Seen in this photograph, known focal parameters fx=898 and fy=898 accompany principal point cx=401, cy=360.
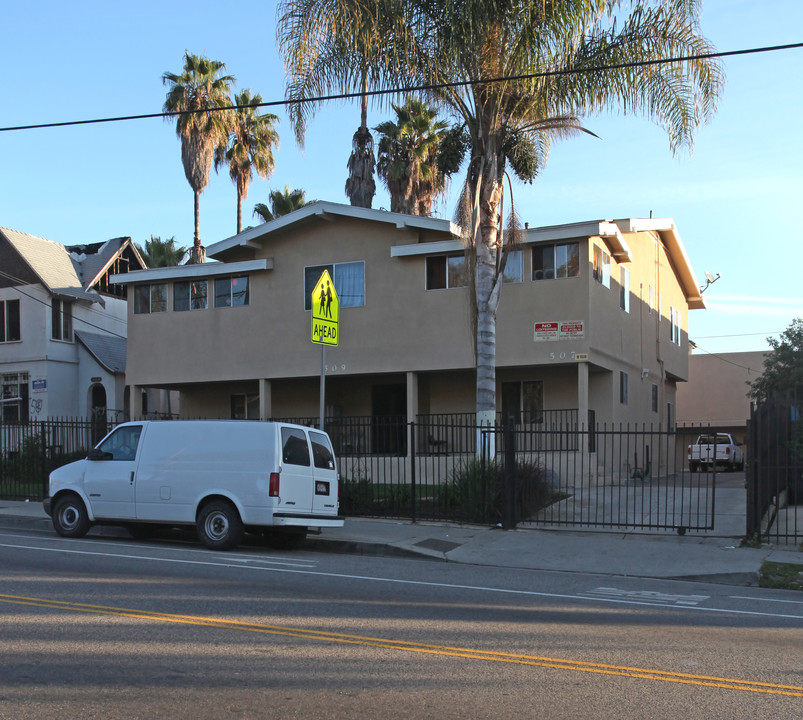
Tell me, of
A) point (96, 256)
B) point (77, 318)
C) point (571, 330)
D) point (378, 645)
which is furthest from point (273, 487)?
point (96, 256)

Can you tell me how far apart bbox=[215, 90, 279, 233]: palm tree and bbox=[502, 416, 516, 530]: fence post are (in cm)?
2840

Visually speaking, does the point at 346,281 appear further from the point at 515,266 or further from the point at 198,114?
the point at 198,114

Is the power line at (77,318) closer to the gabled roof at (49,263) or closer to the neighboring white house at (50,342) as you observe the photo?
the neighboring white house at (50,342)

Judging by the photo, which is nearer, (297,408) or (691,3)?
(691,3)

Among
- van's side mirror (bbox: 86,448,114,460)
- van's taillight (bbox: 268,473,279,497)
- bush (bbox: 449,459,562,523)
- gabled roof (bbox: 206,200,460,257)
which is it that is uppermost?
gabled roof (bbox: 206,200,460,257)

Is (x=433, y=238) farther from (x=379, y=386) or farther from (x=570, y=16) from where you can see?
(x=570, y=16)

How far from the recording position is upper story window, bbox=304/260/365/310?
2523 centimetres

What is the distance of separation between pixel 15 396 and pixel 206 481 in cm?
2231

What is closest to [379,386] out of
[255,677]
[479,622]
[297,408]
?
[297,408]

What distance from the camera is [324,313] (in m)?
15.1

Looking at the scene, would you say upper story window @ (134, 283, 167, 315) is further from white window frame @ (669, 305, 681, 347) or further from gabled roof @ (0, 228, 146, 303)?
white window frame @ (669, 305, 681, 347)

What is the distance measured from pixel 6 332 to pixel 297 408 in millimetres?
12050

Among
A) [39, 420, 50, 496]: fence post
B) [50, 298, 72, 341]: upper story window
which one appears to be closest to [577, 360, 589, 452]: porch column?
[39, 420, 50, 496]: fence post

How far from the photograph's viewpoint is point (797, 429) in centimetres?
1627
